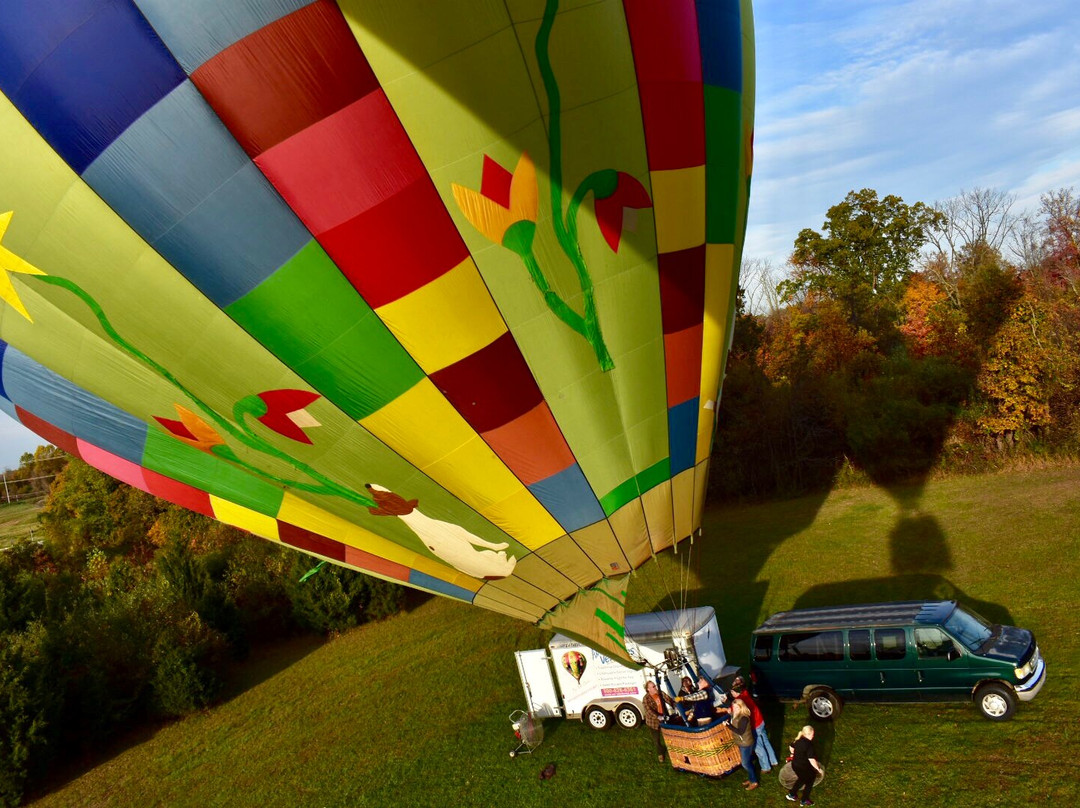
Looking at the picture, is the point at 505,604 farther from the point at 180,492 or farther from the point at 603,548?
the point at 180,492

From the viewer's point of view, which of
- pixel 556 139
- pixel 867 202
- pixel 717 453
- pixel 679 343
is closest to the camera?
pixel 556 139

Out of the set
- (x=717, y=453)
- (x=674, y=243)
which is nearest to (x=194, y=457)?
(x=674, y=243)

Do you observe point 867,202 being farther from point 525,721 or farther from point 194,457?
point 194,457

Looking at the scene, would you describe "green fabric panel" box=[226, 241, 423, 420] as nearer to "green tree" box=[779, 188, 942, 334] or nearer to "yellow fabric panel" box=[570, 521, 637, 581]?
"yellow fabric panel" box=[570, 521, 637, 581]

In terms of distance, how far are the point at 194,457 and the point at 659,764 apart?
18.3 feet

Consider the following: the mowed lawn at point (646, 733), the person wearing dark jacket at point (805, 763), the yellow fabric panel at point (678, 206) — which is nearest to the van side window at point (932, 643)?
the mowed lawn at point (646, 733)

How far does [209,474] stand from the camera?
→ 646 centimetres

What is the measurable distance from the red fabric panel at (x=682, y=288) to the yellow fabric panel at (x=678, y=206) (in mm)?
87

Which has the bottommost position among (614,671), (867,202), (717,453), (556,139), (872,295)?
(614,671)

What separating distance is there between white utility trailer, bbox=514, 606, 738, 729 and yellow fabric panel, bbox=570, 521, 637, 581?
6.34 ft

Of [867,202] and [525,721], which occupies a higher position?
[867,202]

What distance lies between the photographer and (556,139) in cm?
432

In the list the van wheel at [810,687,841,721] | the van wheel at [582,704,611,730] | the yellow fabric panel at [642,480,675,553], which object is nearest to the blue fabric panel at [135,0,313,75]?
the yellow fabric panel at [642,480,675,553]

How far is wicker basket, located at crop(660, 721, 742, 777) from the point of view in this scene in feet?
22.6
